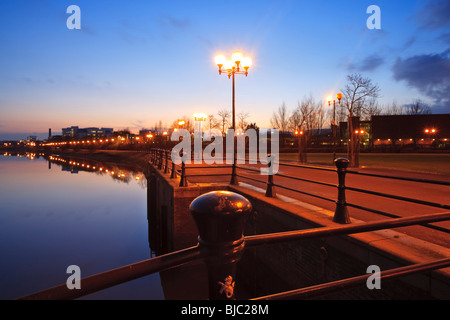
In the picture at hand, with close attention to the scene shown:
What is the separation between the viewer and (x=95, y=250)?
49.0 feet

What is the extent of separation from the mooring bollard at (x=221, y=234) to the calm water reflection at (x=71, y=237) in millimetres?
9117

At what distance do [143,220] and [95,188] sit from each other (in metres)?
17.2

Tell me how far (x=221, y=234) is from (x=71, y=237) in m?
19.2

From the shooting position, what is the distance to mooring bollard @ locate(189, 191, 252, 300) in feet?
4.21

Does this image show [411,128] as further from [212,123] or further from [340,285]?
[340,285]

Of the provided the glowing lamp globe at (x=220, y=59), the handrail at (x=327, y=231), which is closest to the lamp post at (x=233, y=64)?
the glowing lamp globe at (x=220, y=59)

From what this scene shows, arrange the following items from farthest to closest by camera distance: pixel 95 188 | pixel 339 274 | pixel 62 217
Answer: pixel 95 188
pixel 62 217
pixel 339 274

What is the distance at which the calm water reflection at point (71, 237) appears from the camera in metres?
11.6

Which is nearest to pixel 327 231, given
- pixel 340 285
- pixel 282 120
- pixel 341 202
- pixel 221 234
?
pixel 340 285

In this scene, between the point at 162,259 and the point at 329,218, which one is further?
the point at 329,218

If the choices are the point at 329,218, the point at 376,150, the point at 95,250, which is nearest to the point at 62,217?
the point at 95,250

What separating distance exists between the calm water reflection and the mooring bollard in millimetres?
9117
